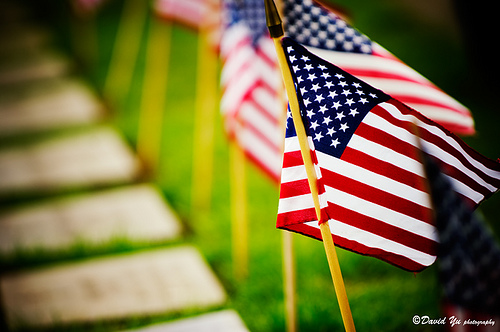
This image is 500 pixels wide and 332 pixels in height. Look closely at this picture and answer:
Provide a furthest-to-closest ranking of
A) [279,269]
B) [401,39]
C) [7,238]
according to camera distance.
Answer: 1. [401,39]
2. [7,238]
3. [279,269]

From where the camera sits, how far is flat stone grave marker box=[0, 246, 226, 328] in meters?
3.76

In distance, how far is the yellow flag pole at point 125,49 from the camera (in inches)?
341

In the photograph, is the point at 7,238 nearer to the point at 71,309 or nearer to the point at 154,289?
the point at 71,309

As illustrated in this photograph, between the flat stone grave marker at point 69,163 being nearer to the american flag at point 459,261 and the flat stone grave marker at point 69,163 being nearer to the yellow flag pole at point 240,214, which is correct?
the yellow flag pole at point 240,214

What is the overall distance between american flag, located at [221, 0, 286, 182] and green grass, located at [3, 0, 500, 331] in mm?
913

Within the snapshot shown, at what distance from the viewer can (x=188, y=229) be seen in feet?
16.2

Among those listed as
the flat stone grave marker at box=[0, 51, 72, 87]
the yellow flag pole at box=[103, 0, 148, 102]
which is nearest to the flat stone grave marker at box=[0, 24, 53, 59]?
the flat stone grave marker at box=[0, 51, 72, 87]

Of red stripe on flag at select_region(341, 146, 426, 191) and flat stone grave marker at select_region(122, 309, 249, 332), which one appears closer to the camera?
red stripe on flag at select_region(341, 146, 426, 191)

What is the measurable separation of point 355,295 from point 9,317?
2.54 metres

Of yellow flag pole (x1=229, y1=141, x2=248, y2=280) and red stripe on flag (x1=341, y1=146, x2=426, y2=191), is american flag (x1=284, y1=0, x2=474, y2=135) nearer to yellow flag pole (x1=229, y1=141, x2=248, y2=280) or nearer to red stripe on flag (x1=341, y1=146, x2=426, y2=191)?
red stripe on flag (x1=341, y1=146, x2=426, y2=191)

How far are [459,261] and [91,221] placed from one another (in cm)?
383

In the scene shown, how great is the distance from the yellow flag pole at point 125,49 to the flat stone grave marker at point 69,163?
1.55 meters

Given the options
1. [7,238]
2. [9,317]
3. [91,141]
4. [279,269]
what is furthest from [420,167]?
[91,141]

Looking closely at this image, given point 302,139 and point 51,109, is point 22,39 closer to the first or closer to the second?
point 51,109
